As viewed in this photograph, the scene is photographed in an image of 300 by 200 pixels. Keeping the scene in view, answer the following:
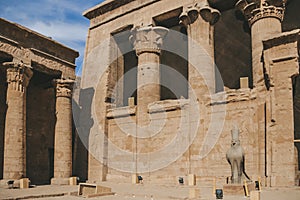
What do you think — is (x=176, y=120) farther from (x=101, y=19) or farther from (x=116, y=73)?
(x=101, y=19)

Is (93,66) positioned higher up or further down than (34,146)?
higher up

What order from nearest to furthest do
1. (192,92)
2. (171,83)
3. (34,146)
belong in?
(192,92), (34,146), (171,83)

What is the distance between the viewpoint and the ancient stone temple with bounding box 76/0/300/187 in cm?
1495

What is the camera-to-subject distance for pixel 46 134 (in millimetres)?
22062

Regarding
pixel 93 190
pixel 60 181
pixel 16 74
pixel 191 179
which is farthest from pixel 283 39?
pixel 60 181

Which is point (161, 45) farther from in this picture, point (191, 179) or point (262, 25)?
point (191, 179)

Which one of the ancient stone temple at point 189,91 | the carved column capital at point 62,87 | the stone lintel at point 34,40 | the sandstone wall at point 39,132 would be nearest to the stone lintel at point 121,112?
the ancient stone temple at point 189,91

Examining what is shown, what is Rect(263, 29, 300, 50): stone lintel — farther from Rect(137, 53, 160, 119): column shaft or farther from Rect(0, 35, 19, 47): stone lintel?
Rect(0, 35, 19, 47): stone lintel

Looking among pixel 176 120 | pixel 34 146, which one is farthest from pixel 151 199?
pixel 34 146

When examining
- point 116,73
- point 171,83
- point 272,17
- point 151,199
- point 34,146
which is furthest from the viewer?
point 171,83

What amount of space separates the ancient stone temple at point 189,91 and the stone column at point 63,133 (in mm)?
2378

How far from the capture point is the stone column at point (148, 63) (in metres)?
20.3

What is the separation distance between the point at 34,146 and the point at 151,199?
1151 cm

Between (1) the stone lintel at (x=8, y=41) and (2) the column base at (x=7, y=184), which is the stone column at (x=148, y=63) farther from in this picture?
(2) the column base at (x=7, y=184)
